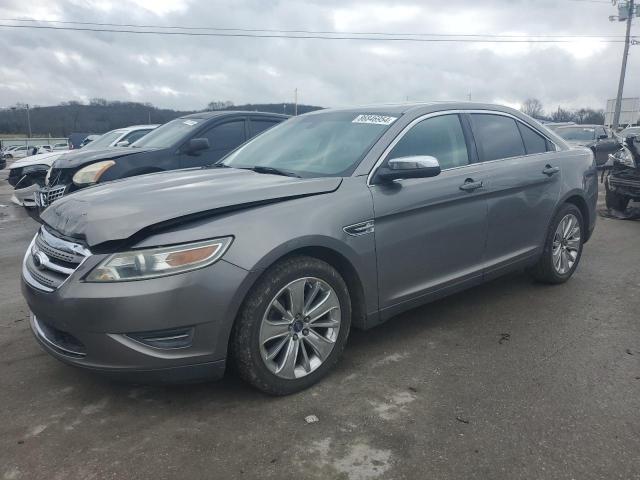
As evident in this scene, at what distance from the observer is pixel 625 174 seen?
27.2ft

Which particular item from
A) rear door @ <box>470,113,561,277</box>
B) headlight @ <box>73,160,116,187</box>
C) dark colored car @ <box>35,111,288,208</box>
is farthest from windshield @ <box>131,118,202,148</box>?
rear door @ <box>470,113,561,277</box>

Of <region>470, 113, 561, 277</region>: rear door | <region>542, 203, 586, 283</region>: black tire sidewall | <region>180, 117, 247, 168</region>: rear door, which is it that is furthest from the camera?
<region>180, 117, 247, 168</region>: rear door

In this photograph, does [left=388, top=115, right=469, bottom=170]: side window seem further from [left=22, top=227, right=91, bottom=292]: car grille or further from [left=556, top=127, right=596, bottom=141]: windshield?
[left=556, top=127, right=596, bottom=141]: windshield

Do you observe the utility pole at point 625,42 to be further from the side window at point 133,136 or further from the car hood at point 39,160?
the car hood at point 39,160

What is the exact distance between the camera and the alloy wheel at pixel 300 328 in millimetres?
2915

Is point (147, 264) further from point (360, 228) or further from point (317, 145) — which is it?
point (317, 145)

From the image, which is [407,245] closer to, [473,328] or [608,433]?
[473,328]

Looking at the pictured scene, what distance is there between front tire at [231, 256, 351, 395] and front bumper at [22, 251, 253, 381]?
117 mm

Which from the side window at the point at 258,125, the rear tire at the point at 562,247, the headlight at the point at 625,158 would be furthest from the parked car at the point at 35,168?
the headlight at the point at 625,158

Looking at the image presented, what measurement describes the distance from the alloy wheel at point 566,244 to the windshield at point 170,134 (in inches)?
186

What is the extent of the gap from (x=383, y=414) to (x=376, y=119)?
200cm

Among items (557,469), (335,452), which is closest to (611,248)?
(557,469)

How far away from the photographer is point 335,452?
250cm

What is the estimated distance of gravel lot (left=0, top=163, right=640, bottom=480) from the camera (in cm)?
240
